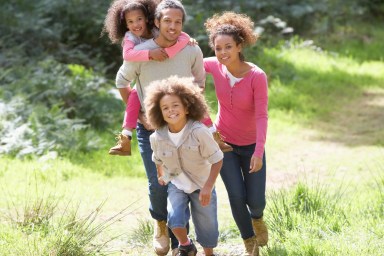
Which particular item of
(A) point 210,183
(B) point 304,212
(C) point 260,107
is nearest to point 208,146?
(A) point 210,183

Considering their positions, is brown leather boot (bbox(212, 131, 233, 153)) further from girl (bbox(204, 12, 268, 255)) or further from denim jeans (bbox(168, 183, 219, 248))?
denim jeans (bbox(168, 183, 219, 248))

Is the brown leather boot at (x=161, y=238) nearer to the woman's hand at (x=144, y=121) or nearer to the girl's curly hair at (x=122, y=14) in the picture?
the woman's hand at (x=144, y=121)

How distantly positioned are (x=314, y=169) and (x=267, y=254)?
11.9ft

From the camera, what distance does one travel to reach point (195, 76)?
4.75 meters

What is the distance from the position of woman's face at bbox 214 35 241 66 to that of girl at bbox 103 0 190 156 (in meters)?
0.21

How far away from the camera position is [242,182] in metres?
4.78

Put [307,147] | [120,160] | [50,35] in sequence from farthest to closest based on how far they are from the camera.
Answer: [50,35] < [307,147] < [120,160]

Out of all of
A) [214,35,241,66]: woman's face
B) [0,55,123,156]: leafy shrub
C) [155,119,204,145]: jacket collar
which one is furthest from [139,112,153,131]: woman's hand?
[0,55,123,156]: leafy shrub

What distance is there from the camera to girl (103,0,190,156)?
4.62 m

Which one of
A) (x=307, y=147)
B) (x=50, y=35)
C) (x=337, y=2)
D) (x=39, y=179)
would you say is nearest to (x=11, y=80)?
(x=50, y=35)

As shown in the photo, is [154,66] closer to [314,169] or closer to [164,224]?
[164,224]

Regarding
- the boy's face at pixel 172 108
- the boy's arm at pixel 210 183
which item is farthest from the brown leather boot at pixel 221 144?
the boy's face at pixel 172 108

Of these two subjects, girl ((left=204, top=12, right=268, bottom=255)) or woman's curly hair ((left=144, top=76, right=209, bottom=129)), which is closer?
woman's curly hair ((left=144, top=76, right=209, bottom=129))

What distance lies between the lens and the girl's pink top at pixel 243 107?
4602 mm
